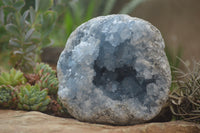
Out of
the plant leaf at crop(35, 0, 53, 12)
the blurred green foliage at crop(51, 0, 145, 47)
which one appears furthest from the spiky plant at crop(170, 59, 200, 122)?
the blurred green foliage at crop(51, 0, 145, 47)

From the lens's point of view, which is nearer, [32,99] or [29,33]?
[32,99]

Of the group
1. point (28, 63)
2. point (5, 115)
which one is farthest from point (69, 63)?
point (28, 63)

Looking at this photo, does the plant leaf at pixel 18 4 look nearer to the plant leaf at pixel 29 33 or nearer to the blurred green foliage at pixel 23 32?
Result: the blurred green foliage at pixel 23 32

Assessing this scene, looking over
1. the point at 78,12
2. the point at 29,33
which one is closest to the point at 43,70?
the point at 29,33

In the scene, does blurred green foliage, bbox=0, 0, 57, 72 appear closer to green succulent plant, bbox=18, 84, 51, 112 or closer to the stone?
green succulent plant, bbox=18, 84, 51, 112

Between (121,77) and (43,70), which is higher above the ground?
(121,77)

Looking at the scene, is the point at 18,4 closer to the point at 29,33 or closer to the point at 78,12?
the point at 29,33
